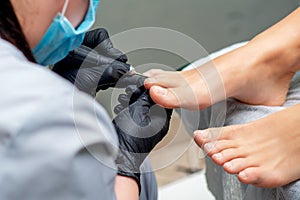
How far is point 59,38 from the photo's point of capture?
71cm

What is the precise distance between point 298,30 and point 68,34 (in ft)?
1.83

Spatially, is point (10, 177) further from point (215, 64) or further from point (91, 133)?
point (215, 64)

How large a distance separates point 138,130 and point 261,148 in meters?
0.26

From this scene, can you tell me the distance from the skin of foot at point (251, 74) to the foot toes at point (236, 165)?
148mm

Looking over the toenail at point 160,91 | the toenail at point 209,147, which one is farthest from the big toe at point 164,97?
the toenail at point 209,147

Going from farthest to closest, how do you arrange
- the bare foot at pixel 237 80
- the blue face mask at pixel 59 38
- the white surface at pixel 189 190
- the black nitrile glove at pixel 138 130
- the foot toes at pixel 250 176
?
the white surface at pixel 189 190
the bare foot at pixel 237 80
the foot toes at pixel 250 176
the black nitrile glove at pixel 138 130
the blue face mask at pixel 59 38

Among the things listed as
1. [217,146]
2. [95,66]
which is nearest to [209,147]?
[217,146]

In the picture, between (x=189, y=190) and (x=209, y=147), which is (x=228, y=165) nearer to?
(x=209, y=147)

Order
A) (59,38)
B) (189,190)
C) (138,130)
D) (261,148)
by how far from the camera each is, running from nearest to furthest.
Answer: (59,38) < (138,130) < (261,148) < (189,190)

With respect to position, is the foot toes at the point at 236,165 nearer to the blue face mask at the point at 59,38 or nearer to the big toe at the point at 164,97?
the big toe at the point at 164,97

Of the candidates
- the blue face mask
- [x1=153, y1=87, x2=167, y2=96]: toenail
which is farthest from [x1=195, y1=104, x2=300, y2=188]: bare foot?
the blue face mask

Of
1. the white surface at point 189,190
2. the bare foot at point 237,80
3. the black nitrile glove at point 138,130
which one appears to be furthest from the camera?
the white surface at point 189,190

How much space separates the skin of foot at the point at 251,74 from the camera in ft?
3.34

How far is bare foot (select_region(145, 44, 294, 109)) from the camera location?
3.33ft
